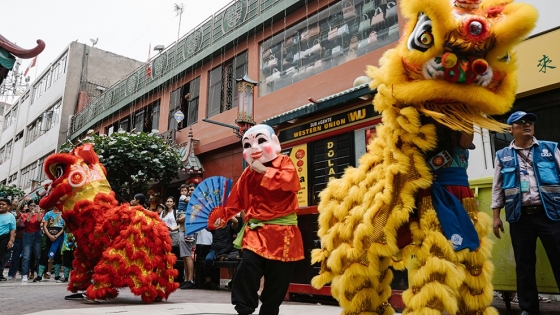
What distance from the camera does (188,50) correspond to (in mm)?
14688

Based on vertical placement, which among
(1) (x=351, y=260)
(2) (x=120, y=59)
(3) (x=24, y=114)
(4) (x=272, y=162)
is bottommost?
(1) (x=351, y=260)

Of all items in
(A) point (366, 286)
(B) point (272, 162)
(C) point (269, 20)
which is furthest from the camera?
(C) point (269, 20)

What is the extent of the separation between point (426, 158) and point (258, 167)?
50.5 inches

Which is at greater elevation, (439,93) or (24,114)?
(24,114)

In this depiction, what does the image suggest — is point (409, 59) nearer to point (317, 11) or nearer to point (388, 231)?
point (388, 231)

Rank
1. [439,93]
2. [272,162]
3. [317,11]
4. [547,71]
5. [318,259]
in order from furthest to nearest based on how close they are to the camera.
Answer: [317,11]
[547,71]
[272,162]
[318,259]
[439,93]

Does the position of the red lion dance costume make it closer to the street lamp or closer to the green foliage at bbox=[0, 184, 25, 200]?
the street lamp

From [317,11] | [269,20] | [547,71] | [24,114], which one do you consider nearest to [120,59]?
[24,114]

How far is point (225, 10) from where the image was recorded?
13164 mm

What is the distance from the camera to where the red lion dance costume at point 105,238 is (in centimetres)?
478

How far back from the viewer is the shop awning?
470 centimetres

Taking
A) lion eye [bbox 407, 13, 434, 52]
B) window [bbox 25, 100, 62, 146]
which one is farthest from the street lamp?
window [bbox 25, 100, 62, 146]

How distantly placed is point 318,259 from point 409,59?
1358 mm

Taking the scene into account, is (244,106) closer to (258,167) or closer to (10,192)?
(258,167)
